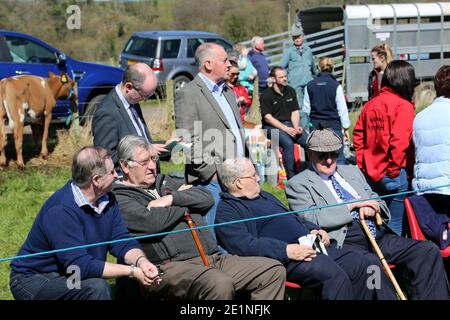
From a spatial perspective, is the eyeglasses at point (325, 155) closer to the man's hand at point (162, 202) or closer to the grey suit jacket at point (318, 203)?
the grey suit jacket at point (318, 203)

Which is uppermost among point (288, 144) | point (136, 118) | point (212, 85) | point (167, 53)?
point (167, 53)

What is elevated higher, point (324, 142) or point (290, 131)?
point (324, 142)

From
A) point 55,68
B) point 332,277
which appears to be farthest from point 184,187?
point 55,68

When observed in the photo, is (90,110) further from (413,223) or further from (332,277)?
(332,277)

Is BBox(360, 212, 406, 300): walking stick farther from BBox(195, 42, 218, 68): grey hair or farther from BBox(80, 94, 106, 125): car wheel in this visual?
BBox(80, 94, 106, 125): car wheel

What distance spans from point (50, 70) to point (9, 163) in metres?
2.41

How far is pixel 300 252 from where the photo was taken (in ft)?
16.8

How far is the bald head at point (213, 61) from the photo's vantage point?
5930 mm

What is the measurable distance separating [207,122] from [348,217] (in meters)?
1.31

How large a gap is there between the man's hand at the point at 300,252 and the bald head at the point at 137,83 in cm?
158

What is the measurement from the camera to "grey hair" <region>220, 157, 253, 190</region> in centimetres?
534

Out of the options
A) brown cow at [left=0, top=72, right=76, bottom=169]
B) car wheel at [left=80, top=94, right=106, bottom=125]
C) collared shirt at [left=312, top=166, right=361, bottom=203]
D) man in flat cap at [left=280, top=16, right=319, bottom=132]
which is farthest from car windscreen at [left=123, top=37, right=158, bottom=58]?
collared shirt at [left=312, top=166, right=361, bottom=203]
